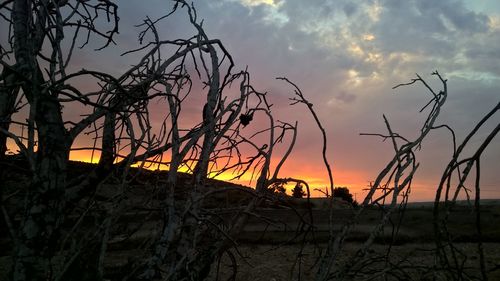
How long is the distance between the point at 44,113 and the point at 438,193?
2044 millimetres

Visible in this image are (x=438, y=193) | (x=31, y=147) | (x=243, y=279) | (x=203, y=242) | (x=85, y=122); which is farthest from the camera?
(x=243, y=279)

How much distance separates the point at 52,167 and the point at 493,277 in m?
7.34

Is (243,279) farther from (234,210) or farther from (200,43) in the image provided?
(200,43)

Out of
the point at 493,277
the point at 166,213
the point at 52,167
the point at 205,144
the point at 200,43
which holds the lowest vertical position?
the point at 493,277

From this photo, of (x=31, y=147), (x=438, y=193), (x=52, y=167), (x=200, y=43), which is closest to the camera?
(x=438, y=193)

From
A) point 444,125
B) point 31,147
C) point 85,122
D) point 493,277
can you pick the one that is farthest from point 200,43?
point 493,277

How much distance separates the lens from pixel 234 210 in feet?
8.64

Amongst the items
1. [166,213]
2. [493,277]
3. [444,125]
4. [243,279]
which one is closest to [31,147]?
[166,213]

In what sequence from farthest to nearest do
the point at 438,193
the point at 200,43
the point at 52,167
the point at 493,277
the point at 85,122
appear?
the point at 493,277 < the point at 200,43 < the point at 85,122 < the point at 52,167 < the point at 438,193

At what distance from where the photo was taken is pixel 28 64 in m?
2.18

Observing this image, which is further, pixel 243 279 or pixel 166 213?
pixel 243 279

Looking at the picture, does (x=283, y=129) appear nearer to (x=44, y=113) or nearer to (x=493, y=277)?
(x=44, y=113)

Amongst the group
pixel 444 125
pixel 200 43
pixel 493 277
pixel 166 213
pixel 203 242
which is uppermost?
pixel 200 43

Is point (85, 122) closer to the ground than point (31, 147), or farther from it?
farther from it
